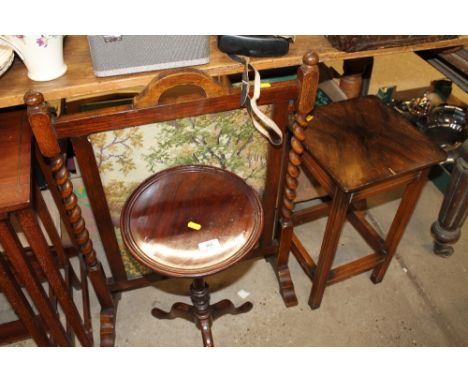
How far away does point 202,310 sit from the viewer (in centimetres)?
167

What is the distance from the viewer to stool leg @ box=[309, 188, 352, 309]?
1.52 m

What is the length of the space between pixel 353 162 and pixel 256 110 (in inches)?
16.5

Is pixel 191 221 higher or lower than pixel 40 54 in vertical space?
lower

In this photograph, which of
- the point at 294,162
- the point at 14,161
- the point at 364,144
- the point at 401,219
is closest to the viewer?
the point at 14,161

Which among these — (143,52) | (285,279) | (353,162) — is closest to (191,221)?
(143,52)

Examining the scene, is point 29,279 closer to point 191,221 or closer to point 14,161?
point 14,161

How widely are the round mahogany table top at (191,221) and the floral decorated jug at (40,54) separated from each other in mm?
406

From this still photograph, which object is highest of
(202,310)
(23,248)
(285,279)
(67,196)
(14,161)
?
(14,161)

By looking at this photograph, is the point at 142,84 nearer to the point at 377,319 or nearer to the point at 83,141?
the point at 83,141

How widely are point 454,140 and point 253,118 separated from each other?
1434mm

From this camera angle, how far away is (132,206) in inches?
53.0

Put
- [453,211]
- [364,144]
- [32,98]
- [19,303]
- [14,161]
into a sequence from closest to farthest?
[32,98]
[14,161]
[19,303]
[364,144]
[453,211]

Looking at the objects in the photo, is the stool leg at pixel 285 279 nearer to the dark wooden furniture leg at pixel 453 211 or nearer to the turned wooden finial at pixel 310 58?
the dark wooden furniture leg at pixel 453 211
